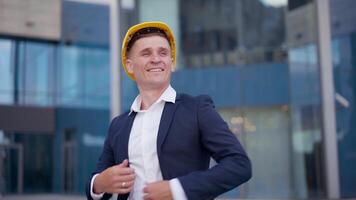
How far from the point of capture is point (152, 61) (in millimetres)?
1816

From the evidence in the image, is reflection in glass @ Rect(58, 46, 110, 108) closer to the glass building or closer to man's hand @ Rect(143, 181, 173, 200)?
the glass building

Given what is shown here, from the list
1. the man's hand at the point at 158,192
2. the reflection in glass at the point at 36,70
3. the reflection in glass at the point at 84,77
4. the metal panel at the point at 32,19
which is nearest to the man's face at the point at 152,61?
the man's hand at the point at 158,192

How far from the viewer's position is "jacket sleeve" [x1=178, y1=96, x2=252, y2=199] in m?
1.54

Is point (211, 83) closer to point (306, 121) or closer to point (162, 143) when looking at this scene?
point (306, 121)

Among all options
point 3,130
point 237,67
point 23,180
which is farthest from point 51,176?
point 237,67

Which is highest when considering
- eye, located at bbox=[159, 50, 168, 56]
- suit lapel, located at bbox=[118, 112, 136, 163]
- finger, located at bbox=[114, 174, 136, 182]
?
eye, located at bbox=[159, 50, 168, 56]

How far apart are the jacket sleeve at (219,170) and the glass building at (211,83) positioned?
10.6 meters

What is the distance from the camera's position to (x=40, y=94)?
706 inches

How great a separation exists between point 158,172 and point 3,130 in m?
16.6

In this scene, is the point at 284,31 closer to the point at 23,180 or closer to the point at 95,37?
the point at 95,37

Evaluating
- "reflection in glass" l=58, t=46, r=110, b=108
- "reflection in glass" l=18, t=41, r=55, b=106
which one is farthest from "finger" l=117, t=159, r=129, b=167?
"reflection in glass" l=18, t=41, r=55, b=106

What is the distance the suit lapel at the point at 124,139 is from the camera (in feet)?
5.98

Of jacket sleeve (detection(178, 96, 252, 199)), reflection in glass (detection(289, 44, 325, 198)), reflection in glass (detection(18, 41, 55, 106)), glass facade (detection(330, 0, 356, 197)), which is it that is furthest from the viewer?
reflection in glass (detection(18, 41, 55, 106))

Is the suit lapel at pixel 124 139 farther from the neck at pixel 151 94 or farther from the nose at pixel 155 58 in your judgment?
the nose at pixel 155 58
